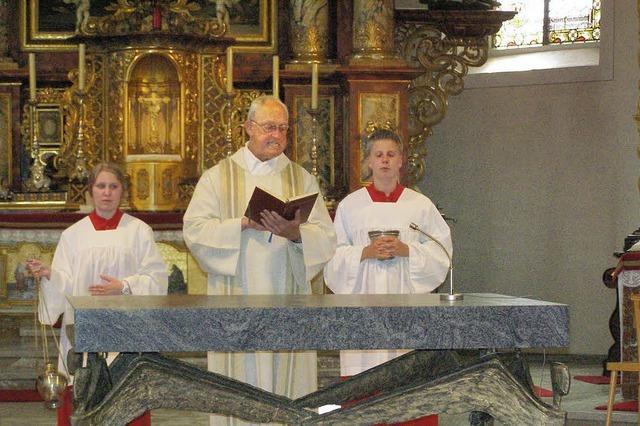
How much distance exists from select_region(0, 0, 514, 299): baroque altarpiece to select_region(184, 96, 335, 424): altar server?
3.79 meters

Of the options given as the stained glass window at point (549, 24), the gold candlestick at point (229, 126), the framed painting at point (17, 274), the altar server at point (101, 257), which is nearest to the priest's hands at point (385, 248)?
the altar server at point (101, 257)

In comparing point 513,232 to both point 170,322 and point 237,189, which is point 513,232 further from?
point 170,322

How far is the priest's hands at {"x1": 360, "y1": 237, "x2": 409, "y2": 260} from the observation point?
23.0 ft

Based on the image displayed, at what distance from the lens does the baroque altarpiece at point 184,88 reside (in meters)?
11.4

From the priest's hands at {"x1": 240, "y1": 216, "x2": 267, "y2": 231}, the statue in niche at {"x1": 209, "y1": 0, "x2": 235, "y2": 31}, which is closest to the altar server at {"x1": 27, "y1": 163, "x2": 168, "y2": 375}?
the priest's hands at {"x1": 240, "y1": 216, "x2": 267, "y2": 231}

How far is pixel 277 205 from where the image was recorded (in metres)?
6.46

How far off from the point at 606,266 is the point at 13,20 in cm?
586

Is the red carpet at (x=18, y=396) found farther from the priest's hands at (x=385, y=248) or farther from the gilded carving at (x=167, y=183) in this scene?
the priest's hands at (x=385, y=248)

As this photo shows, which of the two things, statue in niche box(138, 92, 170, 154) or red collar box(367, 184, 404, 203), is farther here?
statue in niche box(138, 92, 170, 154)

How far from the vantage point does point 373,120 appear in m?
11.5

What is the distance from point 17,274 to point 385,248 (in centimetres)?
477

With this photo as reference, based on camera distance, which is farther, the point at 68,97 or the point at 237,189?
the point at 68,97

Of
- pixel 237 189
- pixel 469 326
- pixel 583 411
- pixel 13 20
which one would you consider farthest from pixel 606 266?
pixel 469 326

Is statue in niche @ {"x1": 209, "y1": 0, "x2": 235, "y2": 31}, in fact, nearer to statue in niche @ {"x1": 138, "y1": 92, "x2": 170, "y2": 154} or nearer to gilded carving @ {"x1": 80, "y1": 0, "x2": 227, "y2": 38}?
gilded carving @ {"x1": 80, "y1": 0, "x2": 227, "y2": 38}
